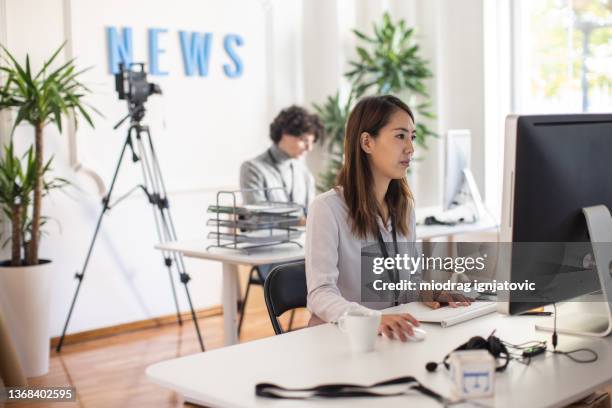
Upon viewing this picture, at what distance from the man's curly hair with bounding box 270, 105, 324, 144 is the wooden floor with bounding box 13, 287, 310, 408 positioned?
4.21 ft

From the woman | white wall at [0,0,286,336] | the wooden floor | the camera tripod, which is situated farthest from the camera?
white wall at [0,0,286,336]

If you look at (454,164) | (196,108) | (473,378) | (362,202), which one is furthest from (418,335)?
(196,108)

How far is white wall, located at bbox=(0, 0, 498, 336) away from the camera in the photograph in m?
4.98

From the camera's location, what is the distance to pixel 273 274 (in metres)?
2.52

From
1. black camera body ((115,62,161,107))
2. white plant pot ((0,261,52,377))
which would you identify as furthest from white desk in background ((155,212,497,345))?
black camera body ((115,62,161,107))

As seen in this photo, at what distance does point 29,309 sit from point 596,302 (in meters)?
3.12

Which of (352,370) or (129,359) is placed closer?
(352,370)

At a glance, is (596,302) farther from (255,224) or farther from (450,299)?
(255,224)

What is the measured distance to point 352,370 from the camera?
5.81ft

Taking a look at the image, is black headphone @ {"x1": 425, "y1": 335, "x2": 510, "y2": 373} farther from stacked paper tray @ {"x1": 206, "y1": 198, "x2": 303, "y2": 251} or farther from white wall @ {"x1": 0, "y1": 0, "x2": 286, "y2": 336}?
white wall @ {"x1": 0, "y1": 0, "x2": 286, "y2": 336}

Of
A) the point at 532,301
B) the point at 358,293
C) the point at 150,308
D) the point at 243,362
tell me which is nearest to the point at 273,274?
the point at 358,293

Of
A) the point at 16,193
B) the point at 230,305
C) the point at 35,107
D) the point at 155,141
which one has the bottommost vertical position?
the point at 230,305

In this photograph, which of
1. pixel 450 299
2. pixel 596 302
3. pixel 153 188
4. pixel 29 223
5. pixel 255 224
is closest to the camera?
pixel 596 302

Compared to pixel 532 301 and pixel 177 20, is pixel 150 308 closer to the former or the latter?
pixel 177 20
